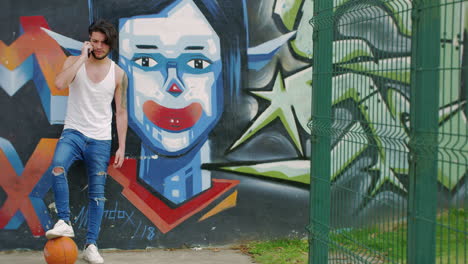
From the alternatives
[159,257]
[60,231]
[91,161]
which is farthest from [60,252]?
[159,257]

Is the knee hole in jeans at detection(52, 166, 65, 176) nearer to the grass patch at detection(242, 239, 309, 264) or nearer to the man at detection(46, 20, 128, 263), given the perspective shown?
the man at detection(46, 20, 128, 263)

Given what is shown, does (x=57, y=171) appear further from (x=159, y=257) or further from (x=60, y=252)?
(x=159, y=257)

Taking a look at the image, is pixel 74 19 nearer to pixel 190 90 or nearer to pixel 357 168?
pixel 190 90

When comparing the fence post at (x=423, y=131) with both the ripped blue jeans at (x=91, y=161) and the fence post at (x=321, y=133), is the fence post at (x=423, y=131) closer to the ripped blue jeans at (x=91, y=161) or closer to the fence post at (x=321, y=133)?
the fence post at (x=321, y=133)

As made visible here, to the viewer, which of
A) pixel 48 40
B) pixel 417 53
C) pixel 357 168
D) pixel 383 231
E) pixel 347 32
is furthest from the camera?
pixel 48 40

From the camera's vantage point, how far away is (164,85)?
623 centimetres

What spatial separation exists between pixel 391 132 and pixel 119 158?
3113mm

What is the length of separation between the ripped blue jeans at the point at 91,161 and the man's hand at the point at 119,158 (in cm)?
11

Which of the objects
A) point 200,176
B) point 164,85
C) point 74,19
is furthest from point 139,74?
point 200,176

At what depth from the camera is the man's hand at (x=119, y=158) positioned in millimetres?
5988

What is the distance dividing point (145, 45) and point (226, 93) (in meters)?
0.96

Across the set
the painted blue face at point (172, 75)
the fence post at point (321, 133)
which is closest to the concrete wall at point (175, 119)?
the painted blue face at point (172, 75)

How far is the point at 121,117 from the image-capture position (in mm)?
6031

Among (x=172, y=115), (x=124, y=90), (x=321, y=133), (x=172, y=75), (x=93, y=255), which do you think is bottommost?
(x=93, y=255)
